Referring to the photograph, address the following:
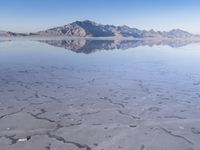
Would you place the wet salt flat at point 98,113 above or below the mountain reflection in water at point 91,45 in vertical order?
above

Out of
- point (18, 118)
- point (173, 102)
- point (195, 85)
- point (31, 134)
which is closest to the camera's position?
point (31, 134)

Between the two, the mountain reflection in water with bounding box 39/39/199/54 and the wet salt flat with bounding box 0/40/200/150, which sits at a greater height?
the wet salt flat with bounding box 0/40/200/150

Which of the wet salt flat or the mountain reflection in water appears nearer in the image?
the wet salt flat

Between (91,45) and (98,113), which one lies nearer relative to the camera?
(98,113)

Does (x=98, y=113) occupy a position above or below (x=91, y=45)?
above

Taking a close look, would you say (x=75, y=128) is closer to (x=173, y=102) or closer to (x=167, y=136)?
(x=167, y=136)

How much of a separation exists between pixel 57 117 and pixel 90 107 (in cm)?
108

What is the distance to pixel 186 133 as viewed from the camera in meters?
5.43

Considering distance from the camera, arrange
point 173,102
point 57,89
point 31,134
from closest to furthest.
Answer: point 31,134, point 173,102, point 57,89

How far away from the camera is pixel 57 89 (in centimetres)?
898

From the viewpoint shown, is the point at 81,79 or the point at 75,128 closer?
the point at 75,128

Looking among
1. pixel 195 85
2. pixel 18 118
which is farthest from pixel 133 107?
pixel 195 85

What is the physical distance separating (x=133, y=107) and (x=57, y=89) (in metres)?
2.85

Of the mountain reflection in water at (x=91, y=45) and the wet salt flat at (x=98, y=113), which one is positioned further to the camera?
the mountain reflection in water at (x=91, y=45)
